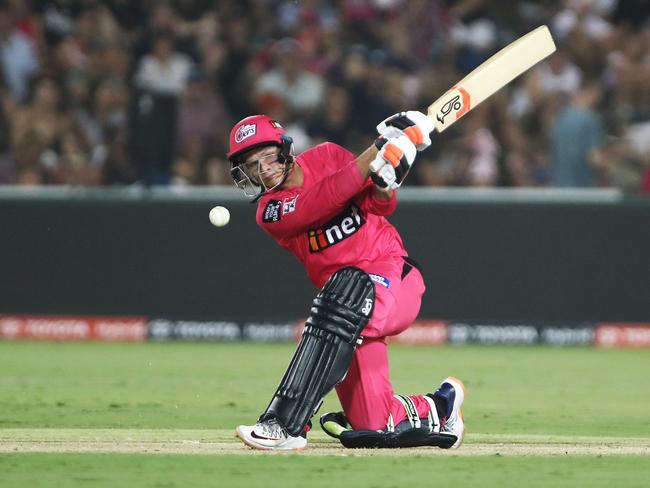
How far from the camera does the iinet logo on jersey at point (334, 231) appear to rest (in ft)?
22.2

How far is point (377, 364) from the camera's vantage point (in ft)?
22.2

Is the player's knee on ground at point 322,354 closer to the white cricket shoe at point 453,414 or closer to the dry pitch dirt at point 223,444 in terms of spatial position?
the dry pitch dirt at point 223,444

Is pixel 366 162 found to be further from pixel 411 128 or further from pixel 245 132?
pixel 245 132

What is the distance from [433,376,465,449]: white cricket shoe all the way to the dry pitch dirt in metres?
0.09

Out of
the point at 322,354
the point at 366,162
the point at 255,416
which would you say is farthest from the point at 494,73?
the point at 255,416

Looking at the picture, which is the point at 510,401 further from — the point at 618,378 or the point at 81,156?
the point at 81,156

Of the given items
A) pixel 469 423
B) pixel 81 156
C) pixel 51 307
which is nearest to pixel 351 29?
pixel 81 156

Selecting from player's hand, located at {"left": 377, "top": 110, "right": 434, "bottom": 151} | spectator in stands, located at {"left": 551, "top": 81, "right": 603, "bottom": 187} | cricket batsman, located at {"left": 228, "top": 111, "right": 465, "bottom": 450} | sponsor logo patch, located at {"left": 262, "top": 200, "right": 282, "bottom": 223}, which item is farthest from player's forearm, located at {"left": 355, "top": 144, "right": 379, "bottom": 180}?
spectator in stands, located at {"left": 551, "top": 81, "right": 603, "bottom": 187}

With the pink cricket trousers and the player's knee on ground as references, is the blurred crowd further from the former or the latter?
the player's knee on ground

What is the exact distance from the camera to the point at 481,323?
43.8ft

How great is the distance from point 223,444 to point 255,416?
63.0 inches

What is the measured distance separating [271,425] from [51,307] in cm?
723

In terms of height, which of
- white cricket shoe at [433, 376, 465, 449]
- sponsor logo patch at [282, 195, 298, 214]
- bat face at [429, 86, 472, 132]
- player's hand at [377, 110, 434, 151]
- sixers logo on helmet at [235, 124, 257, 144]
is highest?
bat face at [429, 86, 472, 132]

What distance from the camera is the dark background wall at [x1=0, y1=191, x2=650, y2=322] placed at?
43.5ft
